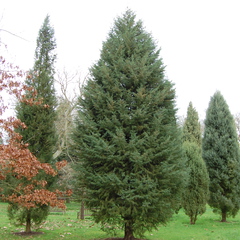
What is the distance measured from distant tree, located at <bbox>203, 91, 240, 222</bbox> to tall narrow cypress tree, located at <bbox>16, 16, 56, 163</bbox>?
9.04 meters

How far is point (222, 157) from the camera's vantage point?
1466 cm

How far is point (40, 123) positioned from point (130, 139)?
5.10 meters

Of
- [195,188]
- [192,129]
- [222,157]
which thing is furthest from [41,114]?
[222,157]

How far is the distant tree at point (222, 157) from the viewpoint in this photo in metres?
13.9

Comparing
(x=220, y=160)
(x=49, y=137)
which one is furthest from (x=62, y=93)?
(x=220, y=160)

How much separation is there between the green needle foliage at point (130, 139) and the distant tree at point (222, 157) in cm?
710

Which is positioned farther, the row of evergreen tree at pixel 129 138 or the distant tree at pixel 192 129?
the distant tree at pixel 192 129

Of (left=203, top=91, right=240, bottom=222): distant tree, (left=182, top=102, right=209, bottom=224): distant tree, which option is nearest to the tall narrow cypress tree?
(left=182, top=102, right=209, bottom=224): distant tree

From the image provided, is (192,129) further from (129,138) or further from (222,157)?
(129,138)

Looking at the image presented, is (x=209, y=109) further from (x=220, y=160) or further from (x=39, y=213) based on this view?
(x=39, y=213)

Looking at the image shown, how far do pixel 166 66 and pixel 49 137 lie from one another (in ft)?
19.6

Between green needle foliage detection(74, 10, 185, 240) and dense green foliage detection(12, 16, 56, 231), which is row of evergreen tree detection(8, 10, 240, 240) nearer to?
green needle foliage detection(74, 10, 185, 240)

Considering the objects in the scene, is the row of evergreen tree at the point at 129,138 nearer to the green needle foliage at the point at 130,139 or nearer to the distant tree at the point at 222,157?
the green needle foliage at the point at 130,139

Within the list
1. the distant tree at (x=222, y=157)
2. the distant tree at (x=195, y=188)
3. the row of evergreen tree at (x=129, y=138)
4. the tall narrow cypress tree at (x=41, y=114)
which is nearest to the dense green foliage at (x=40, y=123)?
the tall narrow cypress tree at (x=41, y=114)
